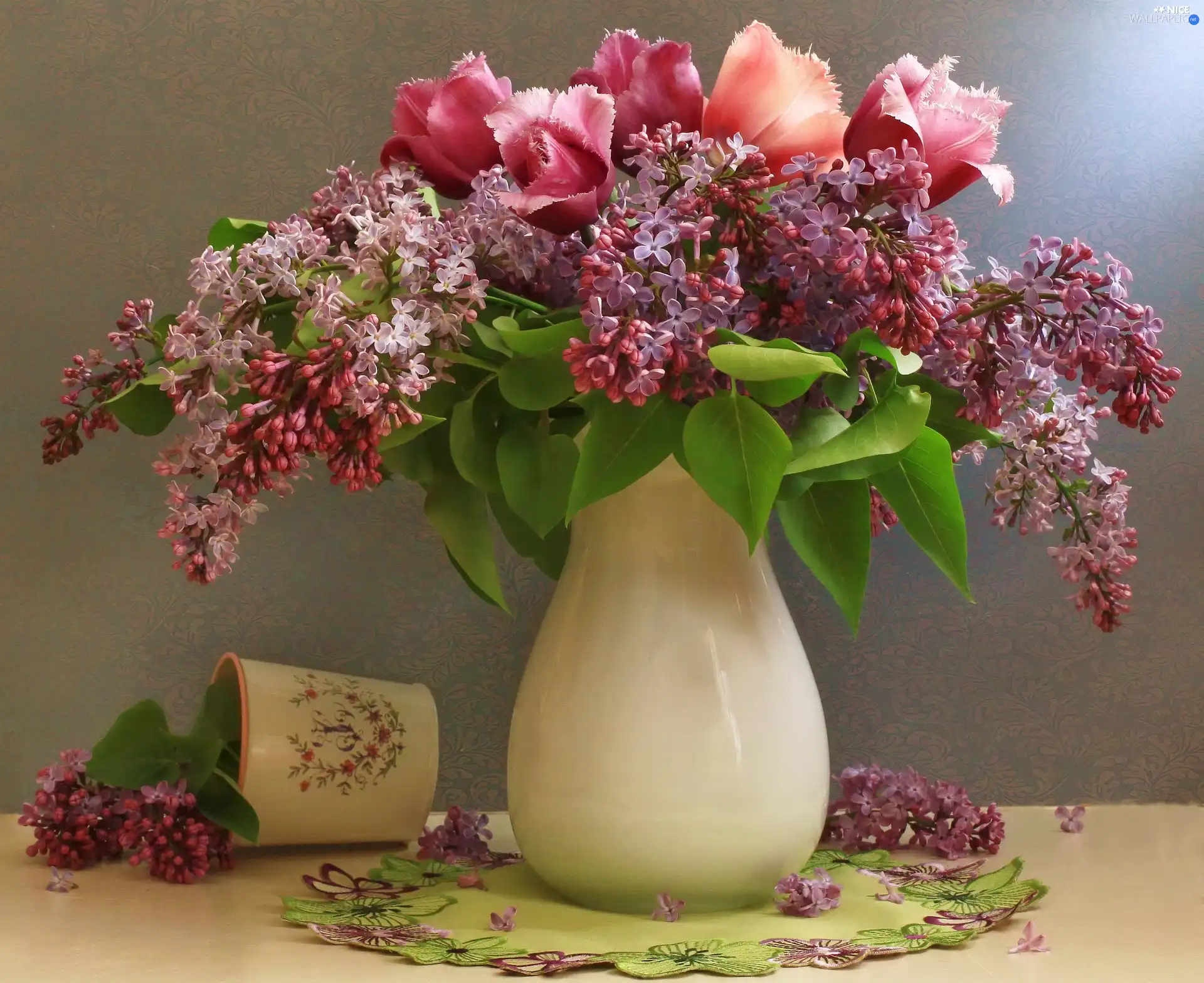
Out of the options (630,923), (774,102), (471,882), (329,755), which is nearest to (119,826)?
(329,755)

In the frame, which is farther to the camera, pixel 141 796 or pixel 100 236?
pixel 100 236

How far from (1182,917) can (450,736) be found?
503mm

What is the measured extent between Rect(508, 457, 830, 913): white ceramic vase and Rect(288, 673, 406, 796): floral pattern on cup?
0.15 metres

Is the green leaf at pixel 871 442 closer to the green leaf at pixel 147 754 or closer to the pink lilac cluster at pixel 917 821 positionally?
the pink lilac cluster at pixel 917 821

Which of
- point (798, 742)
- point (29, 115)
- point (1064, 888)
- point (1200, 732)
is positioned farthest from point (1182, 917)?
point (29, 115)

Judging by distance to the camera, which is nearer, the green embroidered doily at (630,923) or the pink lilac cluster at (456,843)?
the green embroidered doily at (630,923)

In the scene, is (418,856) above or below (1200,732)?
below

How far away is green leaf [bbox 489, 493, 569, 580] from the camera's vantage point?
68 centimetres

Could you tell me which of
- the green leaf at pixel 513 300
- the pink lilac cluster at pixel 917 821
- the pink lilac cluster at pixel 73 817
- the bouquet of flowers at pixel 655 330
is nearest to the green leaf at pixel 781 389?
the bouquet of flowers at pixel 655 330

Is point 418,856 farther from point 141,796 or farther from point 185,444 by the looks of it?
point 185,444

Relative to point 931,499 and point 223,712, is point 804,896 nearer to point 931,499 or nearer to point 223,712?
point 931,499

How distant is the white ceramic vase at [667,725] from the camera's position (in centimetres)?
58

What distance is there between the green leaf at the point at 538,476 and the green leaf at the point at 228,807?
27 cm

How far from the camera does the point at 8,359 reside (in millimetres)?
907
